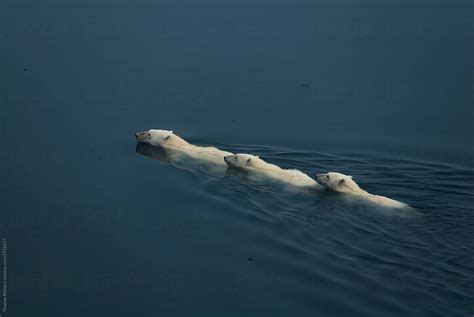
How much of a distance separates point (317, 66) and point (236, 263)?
1247cm

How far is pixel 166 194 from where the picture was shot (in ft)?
65.2

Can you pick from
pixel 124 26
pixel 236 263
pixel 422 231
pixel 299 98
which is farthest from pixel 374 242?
pixel 124 26

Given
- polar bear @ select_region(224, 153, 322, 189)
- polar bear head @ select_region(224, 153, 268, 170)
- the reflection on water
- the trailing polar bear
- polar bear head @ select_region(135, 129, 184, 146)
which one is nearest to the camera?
polar bear @ select_region(224, 153, 322, 189)

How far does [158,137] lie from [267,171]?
400 centimetres

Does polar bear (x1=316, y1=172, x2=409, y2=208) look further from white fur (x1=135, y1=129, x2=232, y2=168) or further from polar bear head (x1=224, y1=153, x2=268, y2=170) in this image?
white fur (x1=135, y1=129, x2=232, y2=168)

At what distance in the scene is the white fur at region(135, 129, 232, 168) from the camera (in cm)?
2172

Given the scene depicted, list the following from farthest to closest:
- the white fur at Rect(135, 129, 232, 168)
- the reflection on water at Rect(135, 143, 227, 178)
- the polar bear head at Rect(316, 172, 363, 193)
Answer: the white fur at Rect(135, 129, 232, 168) → the reflection on water at Rect(135, 143, 227, 178) → the polar bear head at Rect(316, 172, 363, 193)

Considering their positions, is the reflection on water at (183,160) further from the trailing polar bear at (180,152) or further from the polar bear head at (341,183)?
the polar bear head at (341,183)

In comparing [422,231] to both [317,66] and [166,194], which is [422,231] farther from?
[317,66]

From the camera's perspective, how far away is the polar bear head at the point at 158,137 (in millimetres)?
22594

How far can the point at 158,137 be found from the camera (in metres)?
22.7

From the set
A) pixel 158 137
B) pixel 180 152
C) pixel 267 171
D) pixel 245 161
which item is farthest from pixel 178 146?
pixel 267 171

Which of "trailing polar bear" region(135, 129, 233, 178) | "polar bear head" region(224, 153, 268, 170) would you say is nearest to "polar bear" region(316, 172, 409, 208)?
"polar bear head" region(224, 153, 268, 170)

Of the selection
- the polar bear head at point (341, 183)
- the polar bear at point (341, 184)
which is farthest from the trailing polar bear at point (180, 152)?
the polar bear head at point (341, 183)
